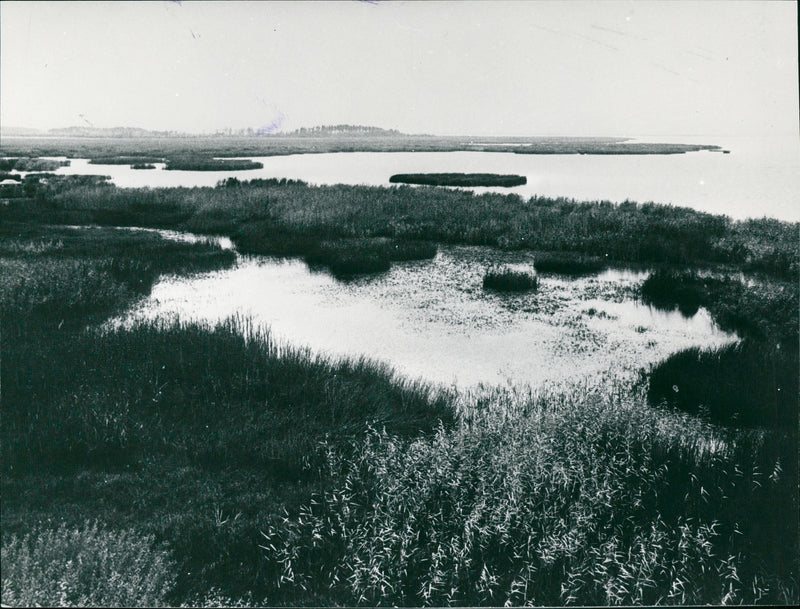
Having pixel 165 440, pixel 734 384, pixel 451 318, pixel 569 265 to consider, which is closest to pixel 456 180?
pixel 569 265

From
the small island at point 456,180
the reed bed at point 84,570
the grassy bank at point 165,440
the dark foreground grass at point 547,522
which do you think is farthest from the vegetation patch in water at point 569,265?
the small island at point 456,180

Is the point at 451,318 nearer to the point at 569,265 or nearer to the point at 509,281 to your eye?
the point at 509,281

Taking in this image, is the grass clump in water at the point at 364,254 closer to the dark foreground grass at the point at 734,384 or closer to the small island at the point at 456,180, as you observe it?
the dark foreground grass at the point at 734,384

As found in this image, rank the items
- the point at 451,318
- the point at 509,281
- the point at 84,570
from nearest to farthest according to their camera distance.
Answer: the point at 84,570, the point at 451,318, the point at 509,281

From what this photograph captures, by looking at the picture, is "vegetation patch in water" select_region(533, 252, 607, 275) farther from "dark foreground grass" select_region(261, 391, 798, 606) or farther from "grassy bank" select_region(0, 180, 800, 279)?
"dark foreground grass" select_region(261, 391, 798, 606)

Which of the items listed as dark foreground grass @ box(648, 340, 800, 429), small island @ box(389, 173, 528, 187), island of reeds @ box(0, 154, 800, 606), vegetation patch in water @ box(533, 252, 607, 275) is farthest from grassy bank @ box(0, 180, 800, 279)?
small island @ box(389, 173, 528, 187)

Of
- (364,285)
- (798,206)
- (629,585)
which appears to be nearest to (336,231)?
(364,285)
